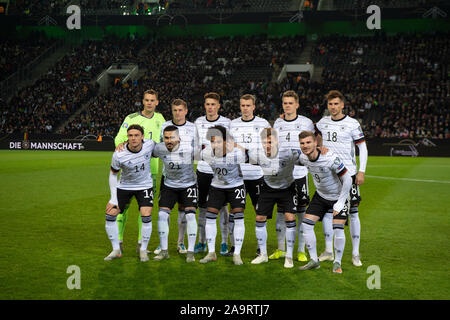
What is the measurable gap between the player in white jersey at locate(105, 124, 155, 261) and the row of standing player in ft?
2.01

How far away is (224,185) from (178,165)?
0.71 m

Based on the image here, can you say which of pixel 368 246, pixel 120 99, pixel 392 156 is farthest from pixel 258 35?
pixel 368 246

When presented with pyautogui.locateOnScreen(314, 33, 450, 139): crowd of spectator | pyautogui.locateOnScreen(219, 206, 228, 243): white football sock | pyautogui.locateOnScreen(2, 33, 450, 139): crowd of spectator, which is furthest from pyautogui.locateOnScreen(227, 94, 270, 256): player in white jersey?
pyautogui.locateOnScreen(314, 33, 450, 139): crowd of spectator

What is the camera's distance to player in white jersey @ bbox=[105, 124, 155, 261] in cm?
692

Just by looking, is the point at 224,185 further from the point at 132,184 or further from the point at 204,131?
the point at 132,184

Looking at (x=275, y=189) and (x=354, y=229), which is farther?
(x=275, y=189)

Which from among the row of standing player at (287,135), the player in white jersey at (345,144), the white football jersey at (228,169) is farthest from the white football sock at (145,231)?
the player in white jersey at (345,144)

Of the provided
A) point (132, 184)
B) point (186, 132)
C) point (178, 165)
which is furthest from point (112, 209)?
point (186, 132)

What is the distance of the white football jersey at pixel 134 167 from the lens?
697 centimetres

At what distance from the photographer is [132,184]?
280 inches

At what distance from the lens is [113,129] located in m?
35.2

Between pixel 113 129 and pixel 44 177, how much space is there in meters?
17.8

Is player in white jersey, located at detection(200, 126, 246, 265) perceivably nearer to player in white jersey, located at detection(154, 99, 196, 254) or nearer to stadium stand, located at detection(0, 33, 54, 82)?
player in white jersey, located at detection(154, 99, 196, 254)

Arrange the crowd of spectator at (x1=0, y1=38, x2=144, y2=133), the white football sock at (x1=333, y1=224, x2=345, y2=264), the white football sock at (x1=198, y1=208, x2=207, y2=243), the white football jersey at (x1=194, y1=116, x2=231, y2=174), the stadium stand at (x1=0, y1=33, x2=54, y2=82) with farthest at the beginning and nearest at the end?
the stadium stand at (x1=0, y1=33, x2=54, y2=82) → the crowd of spectator at (x1=0, y1=38, x2=144, y2=133) → the white football sock at (x1=198, y1=208, x2=207, y2=243) → the white football jersey at (x1=194, y1=116, x2=231, y2=174) → the white football sock at (x1=333, y1=224, x2=345, y2=264)
